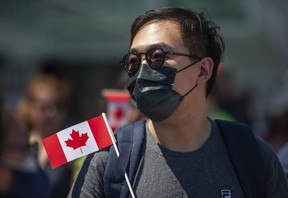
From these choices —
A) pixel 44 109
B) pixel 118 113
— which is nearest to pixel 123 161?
pixel 118 113

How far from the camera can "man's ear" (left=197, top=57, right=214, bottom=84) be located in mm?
3623

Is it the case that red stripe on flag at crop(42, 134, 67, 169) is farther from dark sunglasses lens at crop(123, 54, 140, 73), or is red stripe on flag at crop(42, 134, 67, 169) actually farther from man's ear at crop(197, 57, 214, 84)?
man's ear at crop(197, 57, 214, 84)

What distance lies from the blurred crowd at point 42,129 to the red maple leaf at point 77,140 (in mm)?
224

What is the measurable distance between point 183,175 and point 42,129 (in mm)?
2898

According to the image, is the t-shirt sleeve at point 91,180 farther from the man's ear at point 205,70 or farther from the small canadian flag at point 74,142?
the man's ear at point 205,70

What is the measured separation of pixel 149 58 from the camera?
347cm

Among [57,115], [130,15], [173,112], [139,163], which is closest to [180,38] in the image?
[173,112]

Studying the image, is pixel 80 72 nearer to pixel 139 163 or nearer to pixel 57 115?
pixel 57 115

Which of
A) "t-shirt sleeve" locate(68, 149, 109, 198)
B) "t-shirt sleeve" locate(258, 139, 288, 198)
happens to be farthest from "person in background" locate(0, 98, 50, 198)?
"t-shirt sleeve" locate(258, 139, 288, 198)

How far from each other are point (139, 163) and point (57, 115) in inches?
118

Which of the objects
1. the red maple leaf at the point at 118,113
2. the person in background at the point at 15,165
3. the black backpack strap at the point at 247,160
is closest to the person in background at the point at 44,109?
the red maple leaf at the point at 118,113

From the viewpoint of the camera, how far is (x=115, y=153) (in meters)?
3.46

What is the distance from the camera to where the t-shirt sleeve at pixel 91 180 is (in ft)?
11.1

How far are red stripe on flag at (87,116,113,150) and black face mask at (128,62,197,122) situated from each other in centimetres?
19
